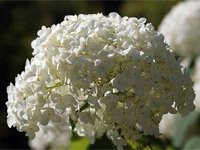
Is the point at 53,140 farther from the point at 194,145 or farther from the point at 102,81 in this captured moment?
the point at 102,81

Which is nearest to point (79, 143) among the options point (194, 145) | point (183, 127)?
point (194, 145)

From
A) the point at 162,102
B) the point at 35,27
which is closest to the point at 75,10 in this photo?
the point at 35,27

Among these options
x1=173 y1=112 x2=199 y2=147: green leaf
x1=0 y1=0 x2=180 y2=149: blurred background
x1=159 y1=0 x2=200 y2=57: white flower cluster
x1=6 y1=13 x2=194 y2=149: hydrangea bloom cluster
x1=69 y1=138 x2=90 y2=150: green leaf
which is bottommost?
x1=6 y1=13 x2=194 y2=149: hydrangea bloom cluster

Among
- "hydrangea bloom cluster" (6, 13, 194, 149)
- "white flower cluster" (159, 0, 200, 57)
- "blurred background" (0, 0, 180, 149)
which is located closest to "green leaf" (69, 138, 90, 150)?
"hydrangea bloom cluster" (6, 13, 194, 149)

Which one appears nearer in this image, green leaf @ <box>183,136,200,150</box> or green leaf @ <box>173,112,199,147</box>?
green leaf @ <box>183,136,200,150</box>

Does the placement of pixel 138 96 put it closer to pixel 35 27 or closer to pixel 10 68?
→ pixel 10 68

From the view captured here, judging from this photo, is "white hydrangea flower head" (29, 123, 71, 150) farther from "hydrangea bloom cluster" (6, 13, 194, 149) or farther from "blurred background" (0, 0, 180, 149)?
"blurred background" (0, 0, 180, 149)

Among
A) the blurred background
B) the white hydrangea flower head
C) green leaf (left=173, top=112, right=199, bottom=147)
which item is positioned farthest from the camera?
the blurred background

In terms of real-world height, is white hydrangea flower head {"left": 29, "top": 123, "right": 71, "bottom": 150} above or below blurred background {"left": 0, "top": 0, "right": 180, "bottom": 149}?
below
